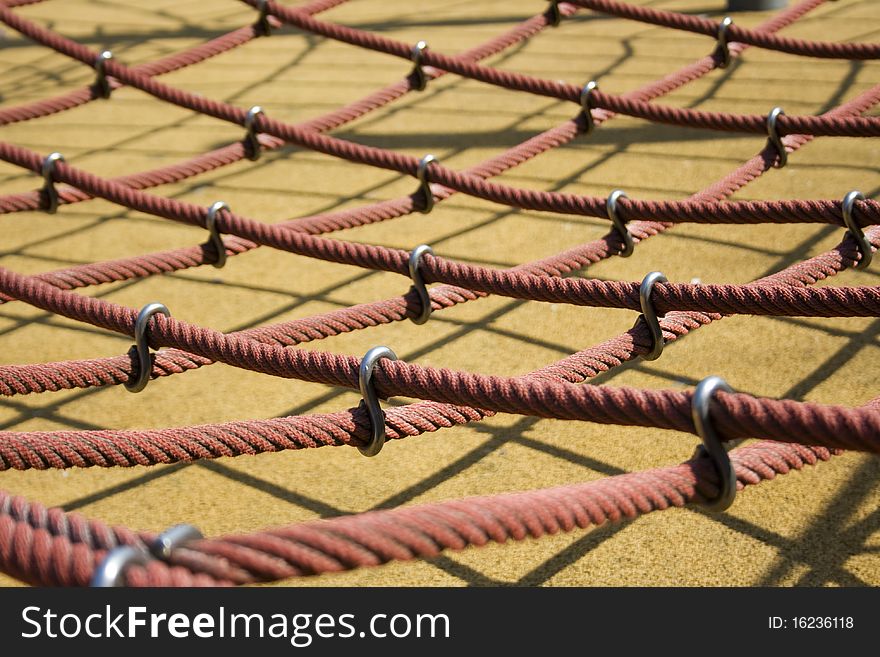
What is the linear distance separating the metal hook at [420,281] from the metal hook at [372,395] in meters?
0.48

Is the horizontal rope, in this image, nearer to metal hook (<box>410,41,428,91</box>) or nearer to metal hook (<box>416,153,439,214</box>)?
metal hook (<box>410,41,428,91</box>)

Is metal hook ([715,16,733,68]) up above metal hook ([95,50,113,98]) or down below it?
above

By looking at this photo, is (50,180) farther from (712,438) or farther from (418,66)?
(712,438)

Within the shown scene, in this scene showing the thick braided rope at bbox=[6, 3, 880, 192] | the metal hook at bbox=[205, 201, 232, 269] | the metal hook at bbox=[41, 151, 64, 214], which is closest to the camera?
the metal hook at bbox=[205, 201, 232, 269]

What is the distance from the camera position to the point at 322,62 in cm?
523

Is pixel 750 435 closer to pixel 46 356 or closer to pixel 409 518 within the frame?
pixel 409 518

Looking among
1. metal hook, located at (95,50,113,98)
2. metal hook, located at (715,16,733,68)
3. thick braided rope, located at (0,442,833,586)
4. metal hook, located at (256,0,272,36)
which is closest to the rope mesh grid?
thick braided rope, located at (0,442,833,586)

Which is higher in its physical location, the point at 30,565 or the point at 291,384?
the point at 30,565

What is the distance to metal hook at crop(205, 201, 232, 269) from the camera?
2115 millimetres

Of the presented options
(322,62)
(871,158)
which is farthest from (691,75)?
(322,62)

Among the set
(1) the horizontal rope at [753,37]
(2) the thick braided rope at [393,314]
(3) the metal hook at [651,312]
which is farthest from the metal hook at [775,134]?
(3) the metal hook at [651,312]

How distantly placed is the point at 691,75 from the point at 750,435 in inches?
80.8

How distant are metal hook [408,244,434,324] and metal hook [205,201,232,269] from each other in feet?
1.66
